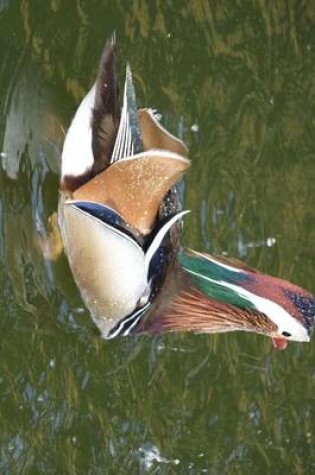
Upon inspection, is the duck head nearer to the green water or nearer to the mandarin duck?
the mandarin duck

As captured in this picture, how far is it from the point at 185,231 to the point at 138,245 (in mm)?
327

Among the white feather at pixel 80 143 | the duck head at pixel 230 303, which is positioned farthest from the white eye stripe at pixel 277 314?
the white feather at pixel 80 143

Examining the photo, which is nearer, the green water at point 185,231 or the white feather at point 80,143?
the white feather at point 80,143

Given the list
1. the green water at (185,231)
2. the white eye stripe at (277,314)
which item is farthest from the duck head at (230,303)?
the green water at (185,231)

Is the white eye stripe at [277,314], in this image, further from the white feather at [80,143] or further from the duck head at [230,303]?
the white feather at [80,143]

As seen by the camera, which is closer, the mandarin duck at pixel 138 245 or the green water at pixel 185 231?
the mandarin duck at pixel 138 245

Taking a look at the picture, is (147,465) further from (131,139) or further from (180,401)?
(131,139)

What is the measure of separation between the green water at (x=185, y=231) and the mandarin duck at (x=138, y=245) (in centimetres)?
8

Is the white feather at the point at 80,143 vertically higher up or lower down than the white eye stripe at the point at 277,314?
higher up

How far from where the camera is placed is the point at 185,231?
3.97ft

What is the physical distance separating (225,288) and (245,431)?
1.68ft

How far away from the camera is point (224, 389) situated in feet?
4.41

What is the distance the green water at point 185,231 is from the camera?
0.99 metres

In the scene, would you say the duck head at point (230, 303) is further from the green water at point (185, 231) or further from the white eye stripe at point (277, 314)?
the green water at point (185, 231)
